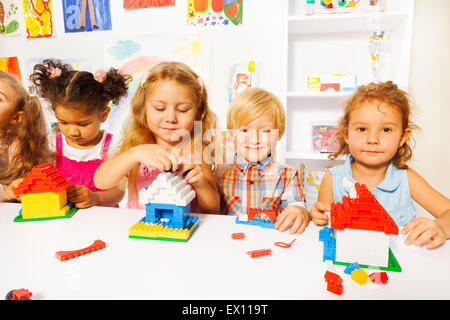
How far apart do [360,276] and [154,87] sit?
46.6 inches

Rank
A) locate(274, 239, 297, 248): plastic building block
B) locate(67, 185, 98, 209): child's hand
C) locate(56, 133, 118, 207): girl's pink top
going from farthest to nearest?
locate(56, 133, 118, 207): girl's pink top, locate(67, 185, 98, 209): child's hand, locate(274, 239, 297, 248): plastic building block

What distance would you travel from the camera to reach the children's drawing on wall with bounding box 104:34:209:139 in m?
1.48

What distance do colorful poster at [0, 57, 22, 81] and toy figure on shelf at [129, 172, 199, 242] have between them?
1310 millimetres

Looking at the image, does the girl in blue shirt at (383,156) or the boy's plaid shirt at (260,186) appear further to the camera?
the boy's plaid shirt at (260,186)

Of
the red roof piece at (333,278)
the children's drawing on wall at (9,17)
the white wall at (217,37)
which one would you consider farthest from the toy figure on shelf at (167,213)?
the children's drawing on wall at (9,17)

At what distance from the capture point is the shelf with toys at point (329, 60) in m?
1.39

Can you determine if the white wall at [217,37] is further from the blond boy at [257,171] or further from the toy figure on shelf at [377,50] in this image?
the toy figure on shelf at [377,50]

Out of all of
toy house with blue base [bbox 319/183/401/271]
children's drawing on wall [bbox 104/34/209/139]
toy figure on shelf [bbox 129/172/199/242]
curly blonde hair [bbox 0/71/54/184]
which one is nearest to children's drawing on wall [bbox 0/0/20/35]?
curly blonde hair [bbox 0/71/54/184]

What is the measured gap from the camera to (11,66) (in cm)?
163

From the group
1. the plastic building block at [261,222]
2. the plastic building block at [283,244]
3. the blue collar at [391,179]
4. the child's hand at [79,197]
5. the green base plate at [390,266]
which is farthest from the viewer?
the blue collar at [391,179]

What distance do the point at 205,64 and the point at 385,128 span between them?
837mm

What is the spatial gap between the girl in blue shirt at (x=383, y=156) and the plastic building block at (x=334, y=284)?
456mm

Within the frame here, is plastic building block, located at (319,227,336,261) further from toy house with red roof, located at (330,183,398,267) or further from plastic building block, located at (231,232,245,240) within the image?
plastic building block, located at (231,232,245,240)

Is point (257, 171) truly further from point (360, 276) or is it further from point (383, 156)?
point (360, 276)
